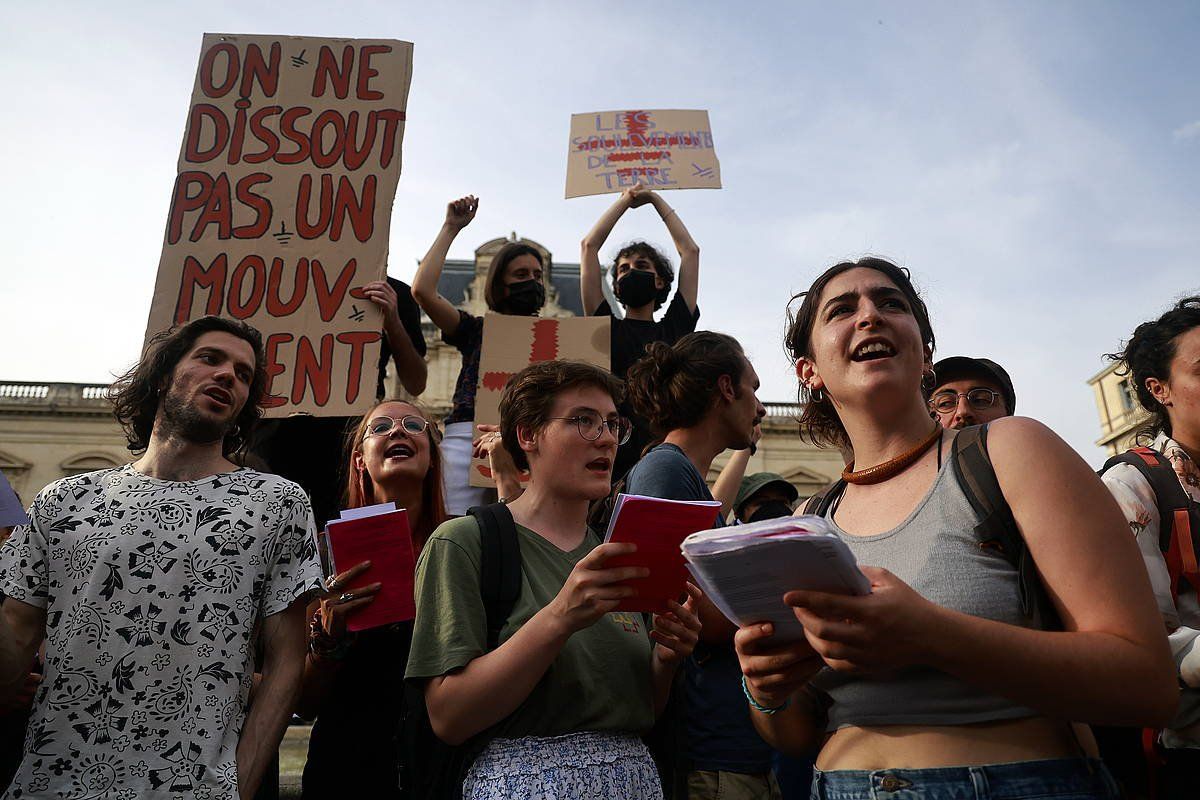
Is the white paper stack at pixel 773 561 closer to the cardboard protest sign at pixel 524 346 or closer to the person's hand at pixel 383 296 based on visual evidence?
the cardboard protest sign at pixel 524 346

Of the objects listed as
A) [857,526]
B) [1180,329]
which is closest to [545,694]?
[857,526]

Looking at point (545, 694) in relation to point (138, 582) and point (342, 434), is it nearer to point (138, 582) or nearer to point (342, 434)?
point (138, 582)

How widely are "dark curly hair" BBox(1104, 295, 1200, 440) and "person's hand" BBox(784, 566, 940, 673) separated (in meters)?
1.91

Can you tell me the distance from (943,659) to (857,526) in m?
0.43

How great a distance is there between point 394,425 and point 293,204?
64.2 inches

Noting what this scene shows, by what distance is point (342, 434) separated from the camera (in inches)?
168

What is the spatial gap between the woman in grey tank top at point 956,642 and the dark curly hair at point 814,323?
26 cm

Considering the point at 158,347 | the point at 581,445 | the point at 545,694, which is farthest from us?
the point at 158,347

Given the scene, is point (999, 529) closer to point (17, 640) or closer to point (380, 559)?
point (380, 559)

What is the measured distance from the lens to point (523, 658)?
187 centimetres

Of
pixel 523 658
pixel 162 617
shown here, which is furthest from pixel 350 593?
pixel 523 658

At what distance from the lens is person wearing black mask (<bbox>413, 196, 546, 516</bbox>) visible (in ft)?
14.2

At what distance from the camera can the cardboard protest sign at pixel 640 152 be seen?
5273 millimetres

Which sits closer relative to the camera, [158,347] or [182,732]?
[182,732]
